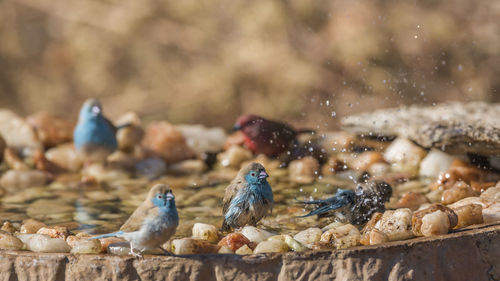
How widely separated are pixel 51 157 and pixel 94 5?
488cm

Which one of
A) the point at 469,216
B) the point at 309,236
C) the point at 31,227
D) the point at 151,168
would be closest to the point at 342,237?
the point at 309,236

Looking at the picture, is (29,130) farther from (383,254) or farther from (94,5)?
(94,5)

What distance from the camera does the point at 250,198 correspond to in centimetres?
315

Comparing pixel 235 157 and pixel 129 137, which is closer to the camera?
pixel 235 157

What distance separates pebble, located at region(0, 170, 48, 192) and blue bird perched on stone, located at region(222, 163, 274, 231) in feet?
6.15

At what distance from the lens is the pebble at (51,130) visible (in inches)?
206

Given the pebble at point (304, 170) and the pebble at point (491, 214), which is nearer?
the pebble at point (491, 214)

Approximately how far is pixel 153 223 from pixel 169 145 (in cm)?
265

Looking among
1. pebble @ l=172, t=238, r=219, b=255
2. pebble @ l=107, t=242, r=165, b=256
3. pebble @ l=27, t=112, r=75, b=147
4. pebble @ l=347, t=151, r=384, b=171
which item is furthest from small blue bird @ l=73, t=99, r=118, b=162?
pebble @ l=172, t=238, r=219, b=255

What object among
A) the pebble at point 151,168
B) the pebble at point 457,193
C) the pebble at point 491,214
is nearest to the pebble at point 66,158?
the pebble at point 151,168

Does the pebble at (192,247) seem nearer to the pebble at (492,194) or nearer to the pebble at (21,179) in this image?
the pebble at (492,194)

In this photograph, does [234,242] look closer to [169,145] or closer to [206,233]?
[206,233]

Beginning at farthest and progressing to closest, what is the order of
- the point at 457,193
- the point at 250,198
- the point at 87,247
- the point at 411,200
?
the point at 411,200
the point at 457,193
the point at 250,198
the point at 87,247

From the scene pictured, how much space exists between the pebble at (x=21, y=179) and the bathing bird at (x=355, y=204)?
2069mm
